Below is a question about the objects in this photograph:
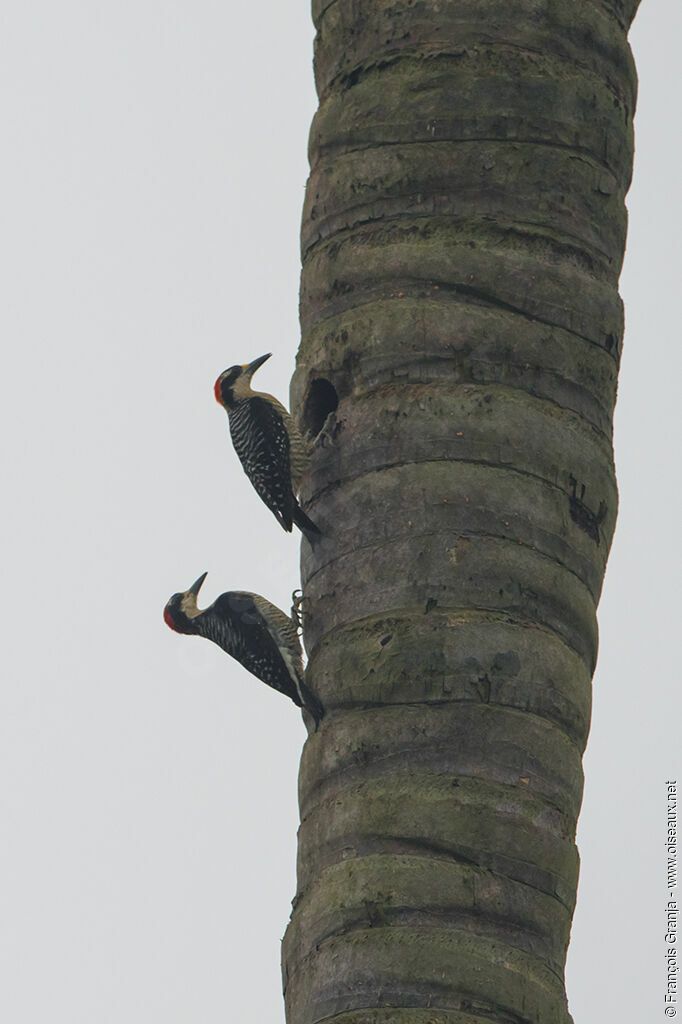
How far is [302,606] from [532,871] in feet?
3.62

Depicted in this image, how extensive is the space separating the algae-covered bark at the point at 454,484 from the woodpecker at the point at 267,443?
0.44 ft

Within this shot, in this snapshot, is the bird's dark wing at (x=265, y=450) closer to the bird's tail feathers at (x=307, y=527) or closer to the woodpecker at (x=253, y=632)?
the bird's tail feathers at (x=307, y=527)

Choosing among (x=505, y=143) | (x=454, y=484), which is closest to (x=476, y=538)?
(x=454, y=484)

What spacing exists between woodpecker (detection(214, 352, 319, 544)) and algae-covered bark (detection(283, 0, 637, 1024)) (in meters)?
0.14

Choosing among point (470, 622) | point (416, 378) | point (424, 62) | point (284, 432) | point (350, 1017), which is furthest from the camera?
point (284, 432)

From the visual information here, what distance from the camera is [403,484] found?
5.15 meters

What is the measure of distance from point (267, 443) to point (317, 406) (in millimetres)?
1065

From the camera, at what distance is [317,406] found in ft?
19.5

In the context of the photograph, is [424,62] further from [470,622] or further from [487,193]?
[470,622]

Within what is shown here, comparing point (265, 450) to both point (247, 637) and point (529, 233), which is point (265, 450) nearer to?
point (247, 637)

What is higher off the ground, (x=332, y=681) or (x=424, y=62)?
(x=424, y=62)

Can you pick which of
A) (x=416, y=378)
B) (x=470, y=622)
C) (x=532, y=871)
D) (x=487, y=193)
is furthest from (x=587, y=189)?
(x=532, y=871)

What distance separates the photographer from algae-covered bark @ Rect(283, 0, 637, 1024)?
15.2 feet

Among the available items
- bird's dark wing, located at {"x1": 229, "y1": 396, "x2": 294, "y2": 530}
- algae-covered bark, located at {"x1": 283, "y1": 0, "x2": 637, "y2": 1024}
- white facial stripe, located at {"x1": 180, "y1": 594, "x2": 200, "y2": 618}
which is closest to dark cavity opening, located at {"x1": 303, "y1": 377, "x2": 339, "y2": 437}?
algae-covered bark, located at {"x1": 283, "y1": 0, "x2": 637, "y2": 1024}
